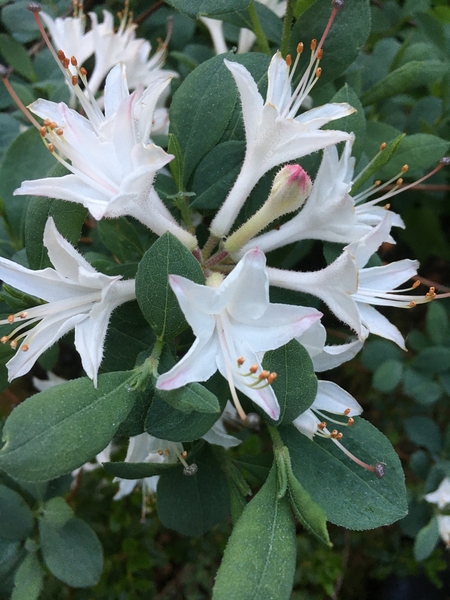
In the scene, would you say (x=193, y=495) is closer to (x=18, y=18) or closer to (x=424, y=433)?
(x=424, y=433)

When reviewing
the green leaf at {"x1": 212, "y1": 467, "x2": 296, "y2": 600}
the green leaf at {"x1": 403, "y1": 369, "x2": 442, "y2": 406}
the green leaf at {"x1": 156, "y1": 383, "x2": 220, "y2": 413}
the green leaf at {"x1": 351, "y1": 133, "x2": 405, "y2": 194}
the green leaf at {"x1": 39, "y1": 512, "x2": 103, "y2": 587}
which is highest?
the green leaf at {"x1": 351, "y1": 133, "x2": 405, "y2": 194}

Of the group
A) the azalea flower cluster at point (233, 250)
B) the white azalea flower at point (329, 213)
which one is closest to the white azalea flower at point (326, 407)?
the azalea flower cluster at point (233, 250)

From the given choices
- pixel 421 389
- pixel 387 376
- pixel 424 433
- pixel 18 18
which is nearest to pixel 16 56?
pixel 18 18

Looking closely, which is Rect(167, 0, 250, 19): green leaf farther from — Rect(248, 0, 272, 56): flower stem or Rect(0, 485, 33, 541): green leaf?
Rect(0, 485, 33, 541): green leaf

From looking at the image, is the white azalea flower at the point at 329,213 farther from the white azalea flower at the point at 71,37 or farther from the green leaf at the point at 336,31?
the white azalea flower at the point at 71,37

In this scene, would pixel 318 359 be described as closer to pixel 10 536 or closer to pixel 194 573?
pixel 10 536

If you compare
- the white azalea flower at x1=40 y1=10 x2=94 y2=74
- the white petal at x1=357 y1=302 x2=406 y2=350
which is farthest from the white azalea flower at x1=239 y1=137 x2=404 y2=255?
the white azalea flower at x1=40 y1=10 x2=94 y2=74

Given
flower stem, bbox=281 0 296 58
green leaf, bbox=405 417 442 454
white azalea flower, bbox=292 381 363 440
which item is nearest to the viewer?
white azalea flower, bbox=292 381 363 440
